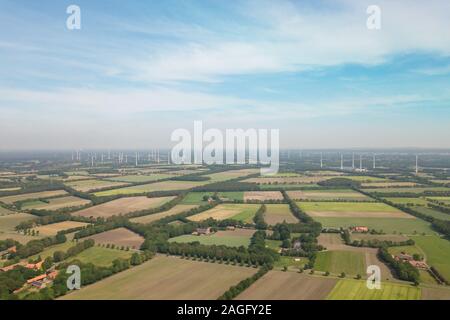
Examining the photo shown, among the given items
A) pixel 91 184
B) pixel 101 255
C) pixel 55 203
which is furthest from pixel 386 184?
pixel 101 255

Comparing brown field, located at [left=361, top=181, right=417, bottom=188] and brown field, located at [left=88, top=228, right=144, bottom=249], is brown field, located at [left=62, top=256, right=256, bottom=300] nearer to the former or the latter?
brown field, located at [left=88, top=228, right=144, bottom=249]

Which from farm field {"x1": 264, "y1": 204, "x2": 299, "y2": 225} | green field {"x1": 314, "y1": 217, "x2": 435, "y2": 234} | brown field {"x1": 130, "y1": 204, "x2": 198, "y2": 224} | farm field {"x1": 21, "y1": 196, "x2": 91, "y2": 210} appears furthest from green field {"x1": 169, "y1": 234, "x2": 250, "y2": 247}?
farm field {"x1": 21, "y1": 196, "x2": 91, "y2": 210}

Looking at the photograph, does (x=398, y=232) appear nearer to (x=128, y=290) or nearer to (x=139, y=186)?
(x=128, y=290)

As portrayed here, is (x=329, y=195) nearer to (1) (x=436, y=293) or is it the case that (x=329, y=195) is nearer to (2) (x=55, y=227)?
(1) (x=436, y=293)

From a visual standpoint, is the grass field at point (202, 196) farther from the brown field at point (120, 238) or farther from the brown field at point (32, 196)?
the brown field at point (32, 196)
